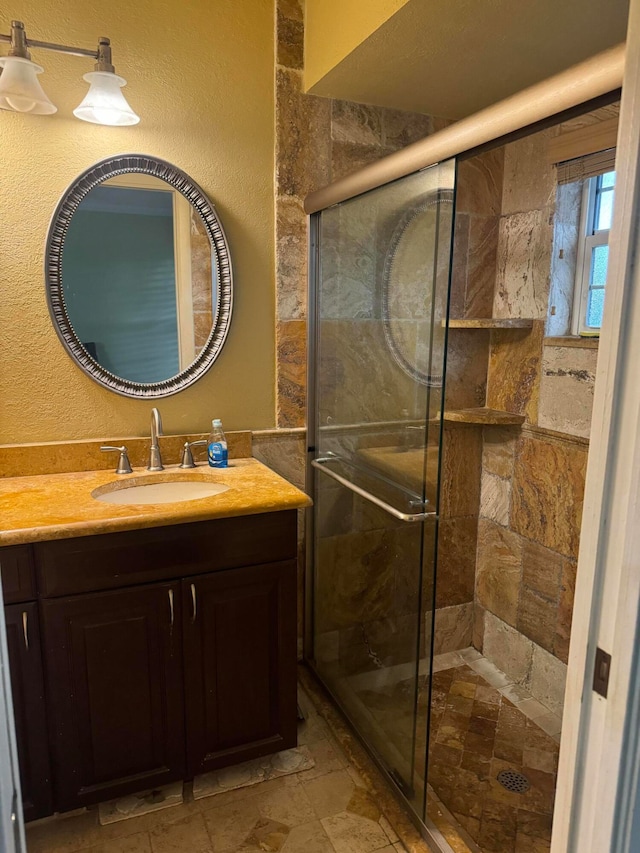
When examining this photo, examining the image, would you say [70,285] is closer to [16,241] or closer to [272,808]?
[16,241]

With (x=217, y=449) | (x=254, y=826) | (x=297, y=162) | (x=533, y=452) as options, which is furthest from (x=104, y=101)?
(x=254, y=826)

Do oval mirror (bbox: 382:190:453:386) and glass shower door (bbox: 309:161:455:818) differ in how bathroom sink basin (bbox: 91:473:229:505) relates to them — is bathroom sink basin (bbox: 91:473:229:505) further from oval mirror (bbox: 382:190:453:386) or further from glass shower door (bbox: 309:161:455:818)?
oval mirror (bbox: 382:190:453:386)

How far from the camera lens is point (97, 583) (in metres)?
1.63

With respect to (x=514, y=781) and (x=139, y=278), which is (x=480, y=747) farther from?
(x=139, y=278)

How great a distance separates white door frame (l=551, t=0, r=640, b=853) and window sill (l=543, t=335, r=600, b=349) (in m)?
1.38

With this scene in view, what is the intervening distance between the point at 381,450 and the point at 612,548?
3.66ft

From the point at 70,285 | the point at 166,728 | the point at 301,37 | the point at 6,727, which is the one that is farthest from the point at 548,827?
the point at 301,37

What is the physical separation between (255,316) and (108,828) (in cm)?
171

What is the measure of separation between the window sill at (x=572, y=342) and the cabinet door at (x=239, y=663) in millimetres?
1240

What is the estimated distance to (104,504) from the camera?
5.65ft

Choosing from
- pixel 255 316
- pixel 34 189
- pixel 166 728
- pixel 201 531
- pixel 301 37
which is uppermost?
pixel 301 37

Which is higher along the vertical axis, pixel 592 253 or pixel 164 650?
pixel 592 253

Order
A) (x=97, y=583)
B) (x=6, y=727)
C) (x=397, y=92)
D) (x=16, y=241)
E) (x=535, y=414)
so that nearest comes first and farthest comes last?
(x=6, y=727) → (x=97, y=583) → (x=16, y=241) → (x=397, y=92) → (x=535, y=414)

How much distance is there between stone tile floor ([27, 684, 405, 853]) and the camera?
1696 millimetres
